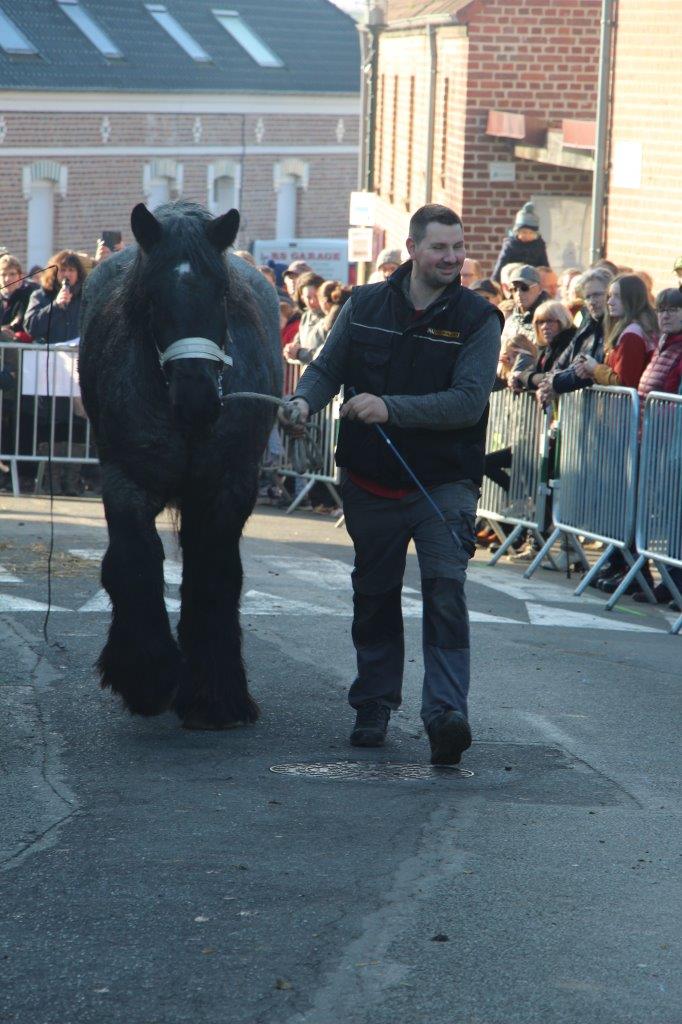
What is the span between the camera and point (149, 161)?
1874 inches

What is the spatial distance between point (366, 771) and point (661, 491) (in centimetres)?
471

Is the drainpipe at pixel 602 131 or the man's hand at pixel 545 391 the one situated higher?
the drainpipe at pixel 602 131

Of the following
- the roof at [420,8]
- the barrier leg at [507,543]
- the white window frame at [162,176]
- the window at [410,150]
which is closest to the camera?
the barrier leg at [507,543]

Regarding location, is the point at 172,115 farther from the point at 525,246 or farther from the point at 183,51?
the point at 525,246

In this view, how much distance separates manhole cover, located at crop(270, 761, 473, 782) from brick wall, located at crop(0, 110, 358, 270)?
A: 1369 inches

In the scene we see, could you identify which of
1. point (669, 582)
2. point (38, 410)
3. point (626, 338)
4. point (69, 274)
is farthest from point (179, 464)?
point (38, 410)

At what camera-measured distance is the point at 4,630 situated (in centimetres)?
888

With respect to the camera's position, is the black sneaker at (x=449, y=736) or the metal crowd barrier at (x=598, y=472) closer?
the black sneaker at (x=449, y=736)

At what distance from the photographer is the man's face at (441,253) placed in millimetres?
6438

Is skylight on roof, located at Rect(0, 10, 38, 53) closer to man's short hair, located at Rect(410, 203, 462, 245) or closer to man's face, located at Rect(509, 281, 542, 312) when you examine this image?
man's face, located at Rect(509, 281, 542, 312)

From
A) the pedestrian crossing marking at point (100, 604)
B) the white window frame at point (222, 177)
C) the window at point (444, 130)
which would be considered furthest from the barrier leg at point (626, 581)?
the white window frame at point (222, 177)

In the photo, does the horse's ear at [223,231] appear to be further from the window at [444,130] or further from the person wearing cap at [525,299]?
the window at [444,130]

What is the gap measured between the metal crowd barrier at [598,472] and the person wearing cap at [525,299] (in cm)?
156

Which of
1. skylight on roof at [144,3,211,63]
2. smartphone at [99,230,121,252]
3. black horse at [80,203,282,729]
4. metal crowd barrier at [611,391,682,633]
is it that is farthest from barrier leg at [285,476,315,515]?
skylight on roof at [144,3,211,63]
